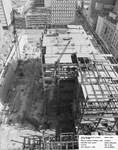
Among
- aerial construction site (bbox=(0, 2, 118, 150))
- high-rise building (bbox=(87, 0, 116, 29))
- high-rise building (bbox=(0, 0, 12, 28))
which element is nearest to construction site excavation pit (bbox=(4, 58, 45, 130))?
aerial construction site (bbox=(0, 2, 118, 150))

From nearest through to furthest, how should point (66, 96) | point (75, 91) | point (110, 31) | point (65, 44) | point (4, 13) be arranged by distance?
1. point (75, 91)
2. point (66, 96)
3. point (65, 44)
4. point (110, 31)
5. point (4, 13)

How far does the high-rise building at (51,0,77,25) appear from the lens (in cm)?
8226

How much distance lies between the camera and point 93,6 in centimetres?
8188

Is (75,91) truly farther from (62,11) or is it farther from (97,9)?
(62,11)

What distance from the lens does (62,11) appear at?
278ft

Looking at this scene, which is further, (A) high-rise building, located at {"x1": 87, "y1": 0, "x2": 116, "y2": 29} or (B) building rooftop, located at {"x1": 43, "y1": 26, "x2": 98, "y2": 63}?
(A) high-rise building, located at {"x1": 87, "y1": 0, "x2": 116, "y2": 29}

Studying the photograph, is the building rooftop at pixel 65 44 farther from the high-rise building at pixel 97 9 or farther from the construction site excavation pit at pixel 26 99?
the high-rise building at pixel 97 9

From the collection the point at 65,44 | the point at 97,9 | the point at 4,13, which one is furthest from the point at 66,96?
the point at 4,13

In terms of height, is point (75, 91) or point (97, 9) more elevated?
point (97, 9)

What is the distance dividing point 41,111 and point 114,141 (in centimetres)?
2014

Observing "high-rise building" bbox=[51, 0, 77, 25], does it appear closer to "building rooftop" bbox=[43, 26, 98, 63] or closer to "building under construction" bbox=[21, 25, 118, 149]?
"building rooftop" bbox=[43, 26, 98, 63]

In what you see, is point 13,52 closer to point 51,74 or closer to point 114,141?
point 51,74

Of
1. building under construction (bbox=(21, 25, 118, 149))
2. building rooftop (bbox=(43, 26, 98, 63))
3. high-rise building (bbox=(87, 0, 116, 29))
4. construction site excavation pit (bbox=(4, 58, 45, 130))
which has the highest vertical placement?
high-rise building (bbox=(87, 0, 116, 29))

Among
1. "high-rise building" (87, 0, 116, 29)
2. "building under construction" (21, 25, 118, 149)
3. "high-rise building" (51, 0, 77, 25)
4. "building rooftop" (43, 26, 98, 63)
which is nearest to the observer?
"building under construction" (21, 25, 118, 149)
